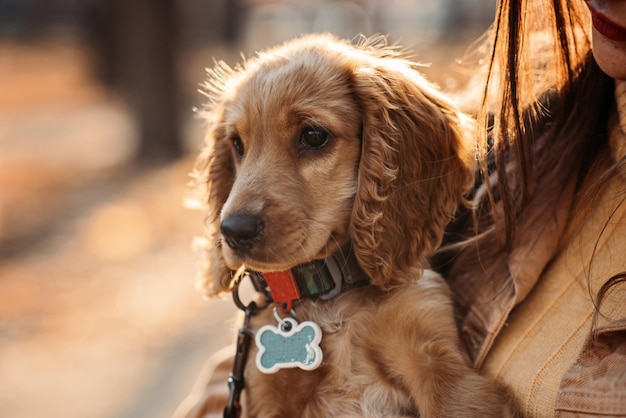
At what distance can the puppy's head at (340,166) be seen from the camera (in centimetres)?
207

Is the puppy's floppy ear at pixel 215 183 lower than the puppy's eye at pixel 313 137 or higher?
lower

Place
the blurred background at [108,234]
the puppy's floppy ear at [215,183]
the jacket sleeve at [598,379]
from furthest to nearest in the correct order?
the blurred background at [108,234] < the puppy's floppy ear at [215,183] < the jacket sleeve at [598,379]

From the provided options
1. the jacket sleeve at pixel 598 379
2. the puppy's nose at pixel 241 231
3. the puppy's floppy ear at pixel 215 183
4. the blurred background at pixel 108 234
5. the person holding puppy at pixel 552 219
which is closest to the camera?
the jacket sleeve at pixel 598 379

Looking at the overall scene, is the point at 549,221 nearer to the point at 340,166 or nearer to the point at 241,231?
the point at 340,166

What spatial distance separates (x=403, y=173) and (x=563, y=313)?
0.62 meters

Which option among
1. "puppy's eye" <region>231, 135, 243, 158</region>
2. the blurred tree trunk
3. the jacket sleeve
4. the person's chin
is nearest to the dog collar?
"puppy's eye" <region>231, 135, 243, 158</region>

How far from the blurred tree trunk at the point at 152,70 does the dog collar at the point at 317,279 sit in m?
7.45

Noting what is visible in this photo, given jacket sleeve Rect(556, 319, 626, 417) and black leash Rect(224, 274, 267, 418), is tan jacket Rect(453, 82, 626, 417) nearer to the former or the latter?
jacket sleeve Rect(556, 319, 626, 417)

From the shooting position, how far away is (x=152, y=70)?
9.20 m

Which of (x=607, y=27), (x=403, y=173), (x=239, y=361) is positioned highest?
(x=607, y=27)

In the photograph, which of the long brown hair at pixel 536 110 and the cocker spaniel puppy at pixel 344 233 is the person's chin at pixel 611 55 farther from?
the cocker spaniel puppy at pixel 344 233

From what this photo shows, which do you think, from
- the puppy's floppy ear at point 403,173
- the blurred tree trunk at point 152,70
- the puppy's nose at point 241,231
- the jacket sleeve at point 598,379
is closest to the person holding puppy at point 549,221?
the jacket sleeve at point 598,379

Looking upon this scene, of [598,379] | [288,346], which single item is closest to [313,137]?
[288,346]

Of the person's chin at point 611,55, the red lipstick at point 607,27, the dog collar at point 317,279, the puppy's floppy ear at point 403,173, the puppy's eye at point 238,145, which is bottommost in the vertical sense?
the dog collar at point 317,279
